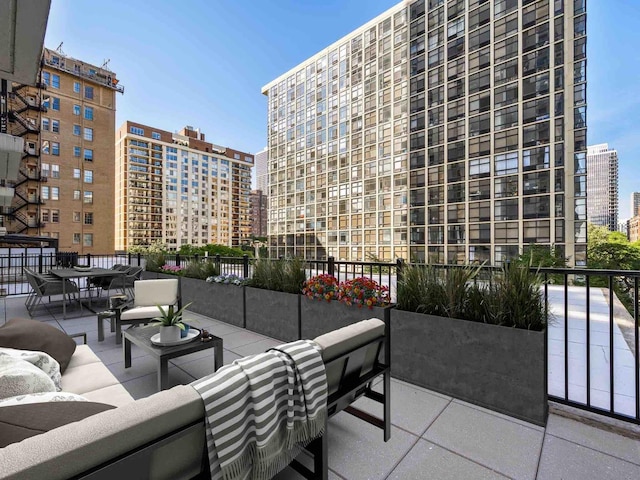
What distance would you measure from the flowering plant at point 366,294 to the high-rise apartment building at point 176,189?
77812mm

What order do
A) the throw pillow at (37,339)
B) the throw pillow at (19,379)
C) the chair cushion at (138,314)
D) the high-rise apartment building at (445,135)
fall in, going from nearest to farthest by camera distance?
the throw pillow at (19,379) < the throw pillow at (37,339) < the chair cushion at (138,314) < the high-rise apartment building at (445,135)

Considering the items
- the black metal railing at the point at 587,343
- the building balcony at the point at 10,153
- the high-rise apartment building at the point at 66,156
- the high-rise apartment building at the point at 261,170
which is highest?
the high-rise apartment building at the point at 261,170

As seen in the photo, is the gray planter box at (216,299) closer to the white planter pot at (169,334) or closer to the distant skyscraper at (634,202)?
the white planter pot at (169,334)

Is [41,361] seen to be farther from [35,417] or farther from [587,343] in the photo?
[587,343]

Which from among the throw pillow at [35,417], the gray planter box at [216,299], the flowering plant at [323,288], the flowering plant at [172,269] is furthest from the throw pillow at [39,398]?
the flowering plant at [172,269]

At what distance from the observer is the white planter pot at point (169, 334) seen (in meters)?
2.81

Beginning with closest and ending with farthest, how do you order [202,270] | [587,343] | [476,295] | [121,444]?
[121,444] < [587,343] < [476,295] < [202,270]

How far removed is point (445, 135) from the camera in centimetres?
3309

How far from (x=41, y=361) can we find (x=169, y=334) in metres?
0.93

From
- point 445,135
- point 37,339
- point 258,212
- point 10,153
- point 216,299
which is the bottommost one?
point 216,299

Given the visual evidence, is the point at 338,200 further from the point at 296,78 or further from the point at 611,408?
the point at 611,408

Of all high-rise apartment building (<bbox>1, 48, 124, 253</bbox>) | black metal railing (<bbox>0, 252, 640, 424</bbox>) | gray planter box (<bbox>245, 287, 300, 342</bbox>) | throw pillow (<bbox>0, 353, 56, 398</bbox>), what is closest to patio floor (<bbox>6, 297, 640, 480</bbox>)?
black metal railing (<bbox>0, 252, 640, 424</bbox>)

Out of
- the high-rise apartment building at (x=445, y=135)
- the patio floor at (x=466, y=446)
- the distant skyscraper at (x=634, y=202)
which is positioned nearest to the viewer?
the patio floor at (x=466, y=446)

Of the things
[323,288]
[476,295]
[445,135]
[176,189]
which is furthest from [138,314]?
[176,189]
